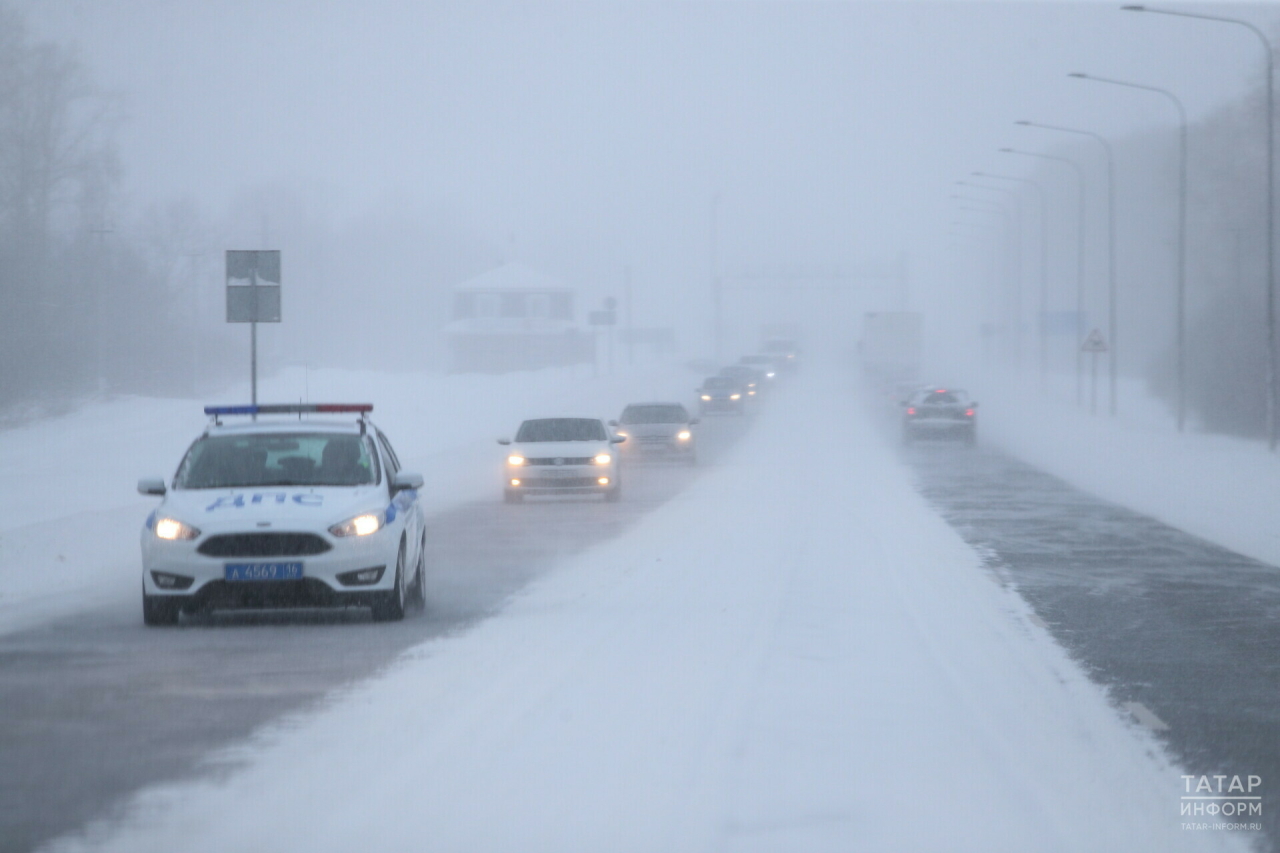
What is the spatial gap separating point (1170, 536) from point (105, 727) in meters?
15.3

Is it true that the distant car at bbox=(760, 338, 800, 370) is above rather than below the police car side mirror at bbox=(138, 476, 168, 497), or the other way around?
above

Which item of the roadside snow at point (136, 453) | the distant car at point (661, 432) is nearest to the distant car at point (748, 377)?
→ the roadside snow at point (136, 453)

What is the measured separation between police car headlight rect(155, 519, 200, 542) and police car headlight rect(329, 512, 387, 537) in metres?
0.96

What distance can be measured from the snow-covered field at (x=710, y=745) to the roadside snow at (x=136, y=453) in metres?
4.79

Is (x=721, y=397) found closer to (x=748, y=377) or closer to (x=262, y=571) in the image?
(x=748, y=377)

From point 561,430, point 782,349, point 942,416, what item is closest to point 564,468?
point 561,430

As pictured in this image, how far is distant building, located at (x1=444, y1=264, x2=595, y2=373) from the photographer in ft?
422

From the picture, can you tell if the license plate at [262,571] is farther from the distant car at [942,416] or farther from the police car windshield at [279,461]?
the distant car at [942,416]

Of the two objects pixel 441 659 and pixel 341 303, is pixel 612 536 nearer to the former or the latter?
pixel 441 659

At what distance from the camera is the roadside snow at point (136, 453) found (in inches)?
675

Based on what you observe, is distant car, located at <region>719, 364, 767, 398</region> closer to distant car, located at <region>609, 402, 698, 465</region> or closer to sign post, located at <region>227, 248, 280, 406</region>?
distant car, located at <region>609, 402, 698, 465</region>

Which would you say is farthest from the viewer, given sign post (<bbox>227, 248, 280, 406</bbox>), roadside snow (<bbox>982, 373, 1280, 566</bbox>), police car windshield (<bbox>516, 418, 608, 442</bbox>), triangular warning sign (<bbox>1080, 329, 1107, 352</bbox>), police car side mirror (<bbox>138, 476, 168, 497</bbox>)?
triangular warning sign (<bbox>1080, 329, 1107, 352</bbox>)

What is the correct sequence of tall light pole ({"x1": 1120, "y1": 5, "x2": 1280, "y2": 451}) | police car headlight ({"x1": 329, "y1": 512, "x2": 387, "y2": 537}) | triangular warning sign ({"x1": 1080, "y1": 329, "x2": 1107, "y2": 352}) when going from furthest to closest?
triangular warning sign ({"x1": 1080, "y1": 329, "x2": 1107, "y2": 352}) < tall light pole ({"x1": 1120, "y1": 5, "x2": 1280, "y2": 451}) < police car headlight ({"x1": 329, "y1": 512, "x2": 387, "y2": 537})

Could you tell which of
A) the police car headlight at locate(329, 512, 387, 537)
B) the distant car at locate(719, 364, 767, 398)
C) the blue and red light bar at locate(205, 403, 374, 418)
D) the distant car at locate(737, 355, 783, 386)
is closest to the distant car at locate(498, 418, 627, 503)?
the blue and red light bar at locate(205, 403, 374, 418)
